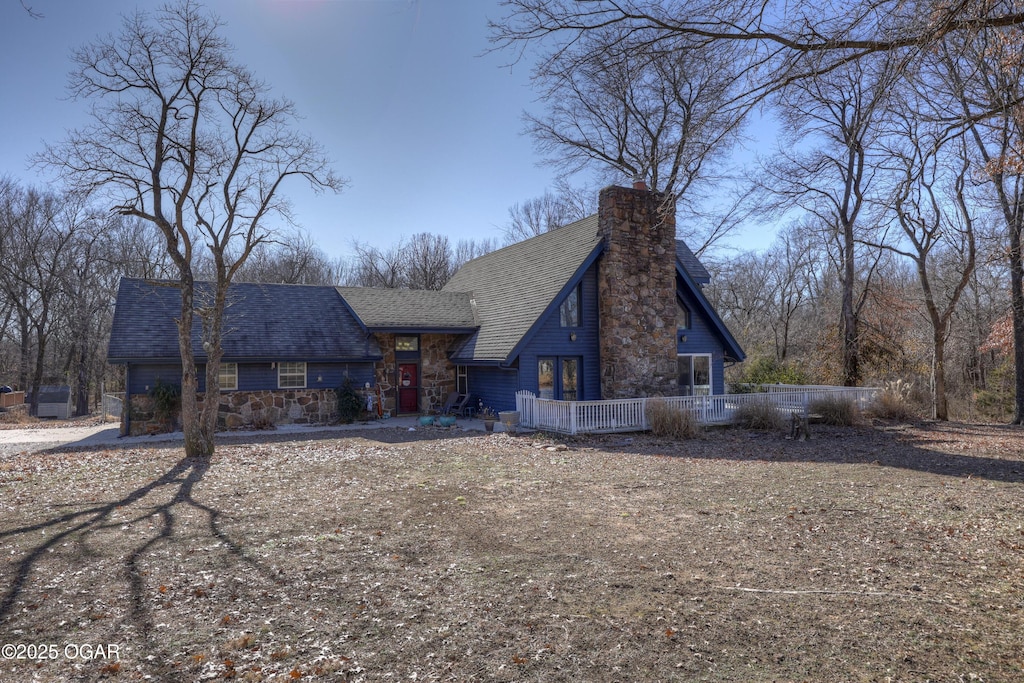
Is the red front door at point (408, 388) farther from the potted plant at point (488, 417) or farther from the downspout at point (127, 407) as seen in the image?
the downspout at point (127, 407)

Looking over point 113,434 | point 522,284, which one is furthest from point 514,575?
point 113,434

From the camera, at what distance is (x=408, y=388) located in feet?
64.1

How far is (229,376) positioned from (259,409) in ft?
4.13

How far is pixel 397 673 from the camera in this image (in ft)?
12.4

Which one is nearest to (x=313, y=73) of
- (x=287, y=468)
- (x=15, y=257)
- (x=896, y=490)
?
(x=287, y=468)

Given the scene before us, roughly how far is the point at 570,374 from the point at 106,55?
1298 cm

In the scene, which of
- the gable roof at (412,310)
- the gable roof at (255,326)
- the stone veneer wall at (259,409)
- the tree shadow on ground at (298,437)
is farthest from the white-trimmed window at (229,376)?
the gable roof at (412,310)

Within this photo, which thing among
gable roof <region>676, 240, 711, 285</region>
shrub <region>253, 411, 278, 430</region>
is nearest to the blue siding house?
shrub <region>253, 411, 278, 430</region>

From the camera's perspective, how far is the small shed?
89.0ft

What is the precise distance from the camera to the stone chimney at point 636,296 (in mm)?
16703

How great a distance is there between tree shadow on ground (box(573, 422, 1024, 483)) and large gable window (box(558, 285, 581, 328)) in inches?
149

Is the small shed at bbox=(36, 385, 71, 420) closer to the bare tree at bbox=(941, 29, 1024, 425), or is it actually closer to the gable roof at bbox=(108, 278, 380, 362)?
the gable roof at bbox=(108, 278, 380, 362)

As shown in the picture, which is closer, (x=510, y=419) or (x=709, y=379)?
(x=510, y=419)

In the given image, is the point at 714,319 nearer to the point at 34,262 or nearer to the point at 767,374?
the point at 767,374
